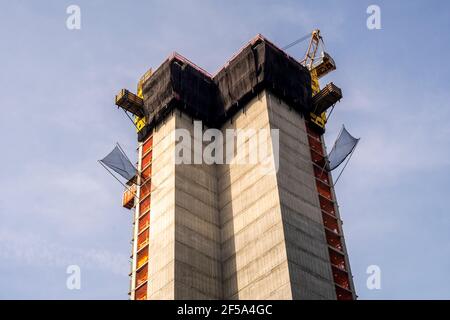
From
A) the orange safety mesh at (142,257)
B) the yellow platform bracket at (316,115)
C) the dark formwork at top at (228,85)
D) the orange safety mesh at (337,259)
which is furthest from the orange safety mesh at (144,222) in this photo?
the yellow platform bracket at (316,115)

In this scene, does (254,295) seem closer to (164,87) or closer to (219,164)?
(219,164)

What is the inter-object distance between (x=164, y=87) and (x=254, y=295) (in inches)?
1601

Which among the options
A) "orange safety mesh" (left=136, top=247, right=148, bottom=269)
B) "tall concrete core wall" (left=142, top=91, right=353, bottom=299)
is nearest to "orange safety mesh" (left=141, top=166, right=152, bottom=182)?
"tall concrete core wall" (left=142, top=91, right=353, bottom=299)

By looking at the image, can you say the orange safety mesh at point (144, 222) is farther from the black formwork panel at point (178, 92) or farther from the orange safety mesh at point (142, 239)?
the black formwork panel at point (178, 92)

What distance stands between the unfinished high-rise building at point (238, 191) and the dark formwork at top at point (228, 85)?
0.22 meters

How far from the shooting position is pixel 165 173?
100m

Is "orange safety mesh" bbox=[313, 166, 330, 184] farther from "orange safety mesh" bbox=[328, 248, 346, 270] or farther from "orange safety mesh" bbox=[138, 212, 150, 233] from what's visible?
"orange safety mesh" bbox=[138, 212, 150, 233]

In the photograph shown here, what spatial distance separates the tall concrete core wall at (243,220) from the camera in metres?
86.1

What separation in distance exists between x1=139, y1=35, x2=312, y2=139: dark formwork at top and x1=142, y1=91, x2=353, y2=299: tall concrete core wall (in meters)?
1.80

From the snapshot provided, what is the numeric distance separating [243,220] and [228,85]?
26983 millimetres
